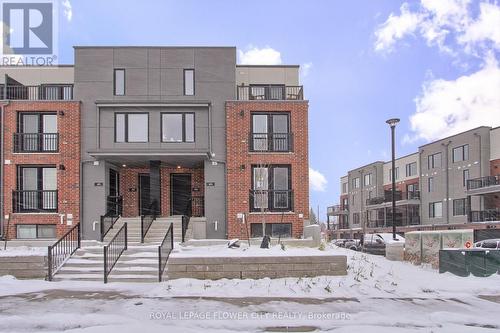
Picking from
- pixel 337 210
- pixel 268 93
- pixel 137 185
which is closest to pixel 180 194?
pixel 137 185

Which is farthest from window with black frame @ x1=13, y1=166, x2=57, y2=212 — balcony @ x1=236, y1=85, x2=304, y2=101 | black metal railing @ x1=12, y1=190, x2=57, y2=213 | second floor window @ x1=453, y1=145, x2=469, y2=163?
second floor window @ x1=453, y1=145, x2=469, y2=163

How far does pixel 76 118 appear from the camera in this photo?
19.2m

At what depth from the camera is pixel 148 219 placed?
17828mm

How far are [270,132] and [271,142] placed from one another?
18.7 inches

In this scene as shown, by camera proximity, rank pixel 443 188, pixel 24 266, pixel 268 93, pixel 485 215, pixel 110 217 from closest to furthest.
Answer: pixel 24 266
pixel 110 217
pixel 268 93
pixel 485 215
pixel 443 188

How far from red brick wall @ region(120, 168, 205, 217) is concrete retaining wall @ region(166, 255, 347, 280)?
32.6 ft

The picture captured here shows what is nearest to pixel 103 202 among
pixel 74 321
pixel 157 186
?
pixel 157 186

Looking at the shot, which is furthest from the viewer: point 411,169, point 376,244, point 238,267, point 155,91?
point 411,169

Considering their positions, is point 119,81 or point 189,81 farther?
point 189,81

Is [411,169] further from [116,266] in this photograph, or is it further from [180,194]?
[116,266]

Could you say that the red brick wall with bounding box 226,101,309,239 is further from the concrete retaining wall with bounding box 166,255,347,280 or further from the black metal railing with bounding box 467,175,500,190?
the black metal railing with bounding box 467,175,500,190

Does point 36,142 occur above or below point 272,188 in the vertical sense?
above

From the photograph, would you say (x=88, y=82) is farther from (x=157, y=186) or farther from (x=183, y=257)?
(x=183, y=257)

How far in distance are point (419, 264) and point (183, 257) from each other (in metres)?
8.56
